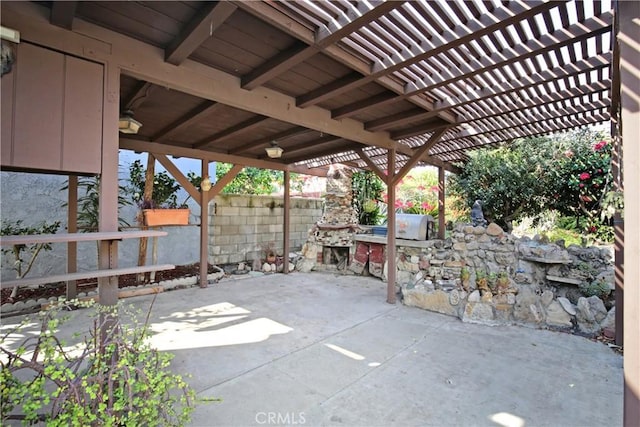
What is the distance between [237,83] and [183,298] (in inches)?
142

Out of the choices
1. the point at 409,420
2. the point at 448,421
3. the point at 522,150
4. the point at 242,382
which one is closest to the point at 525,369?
the point at 448,421

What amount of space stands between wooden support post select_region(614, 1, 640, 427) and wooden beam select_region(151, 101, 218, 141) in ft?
10.3

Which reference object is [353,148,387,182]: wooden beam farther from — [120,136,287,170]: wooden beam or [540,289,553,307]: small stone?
[540,289,553,307]: small stone

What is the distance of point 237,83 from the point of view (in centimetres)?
284

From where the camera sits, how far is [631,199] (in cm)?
140

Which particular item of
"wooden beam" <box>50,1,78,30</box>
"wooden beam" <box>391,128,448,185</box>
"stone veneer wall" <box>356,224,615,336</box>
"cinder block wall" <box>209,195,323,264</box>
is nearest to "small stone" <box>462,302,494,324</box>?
"stone veneer wall" <box>356,224,615,336</box>

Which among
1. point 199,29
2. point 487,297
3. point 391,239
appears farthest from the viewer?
point 391,239

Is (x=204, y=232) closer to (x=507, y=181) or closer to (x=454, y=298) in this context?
(x=454, y=298)

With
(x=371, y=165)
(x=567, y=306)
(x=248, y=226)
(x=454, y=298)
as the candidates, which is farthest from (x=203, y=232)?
(x=567, y=306)

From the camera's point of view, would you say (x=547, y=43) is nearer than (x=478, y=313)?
Yes

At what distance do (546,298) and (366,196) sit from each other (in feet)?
16.1

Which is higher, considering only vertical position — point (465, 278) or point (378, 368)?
point (465, 278)

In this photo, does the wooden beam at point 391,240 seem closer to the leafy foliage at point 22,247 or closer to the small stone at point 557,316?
the small stone at point 557,316

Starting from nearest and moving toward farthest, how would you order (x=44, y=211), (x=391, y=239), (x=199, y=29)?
(x=199, y=29), (x=391, y=239), (x=44, y=211)
